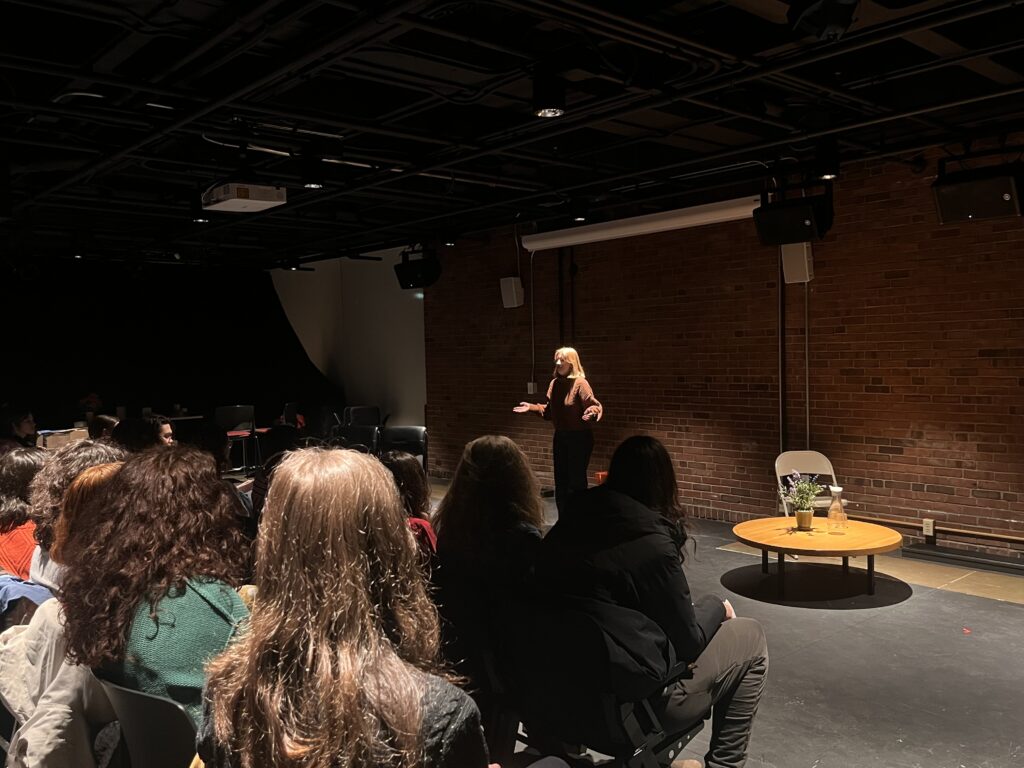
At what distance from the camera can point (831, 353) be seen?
652 cm

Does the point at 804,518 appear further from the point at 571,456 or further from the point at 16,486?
the point at 16,486

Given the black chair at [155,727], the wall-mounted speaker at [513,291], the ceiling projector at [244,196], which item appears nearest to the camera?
the black chair at [155,727]

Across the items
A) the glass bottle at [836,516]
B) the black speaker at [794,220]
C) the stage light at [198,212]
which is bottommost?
the glass bottle at [836,516]

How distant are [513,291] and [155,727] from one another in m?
7.71

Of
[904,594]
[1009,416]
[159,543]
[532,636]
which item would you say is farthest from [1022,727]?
[159,543]

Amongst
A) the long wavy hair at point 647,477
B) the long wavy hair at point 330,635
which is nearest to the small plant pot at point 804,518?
the long wavy hair at point 647,477

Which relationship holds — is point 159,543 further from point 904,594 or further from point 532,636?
point 904,594

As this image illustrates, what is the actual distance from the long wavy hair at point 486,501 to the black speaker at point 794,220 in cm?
405

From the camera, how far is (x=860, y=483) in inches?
251

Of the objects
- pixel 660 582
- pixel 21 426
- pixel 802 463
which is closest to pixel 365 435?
pixel 21 426

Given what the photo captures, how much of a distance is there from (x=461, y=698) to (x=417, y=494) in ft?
5.48

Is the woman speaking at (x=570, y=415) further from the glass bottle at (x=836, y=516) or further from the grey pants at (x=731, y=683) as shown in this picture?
the grey pants at (x=731, y=683)

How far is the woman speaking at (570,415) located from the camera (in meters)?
7.10

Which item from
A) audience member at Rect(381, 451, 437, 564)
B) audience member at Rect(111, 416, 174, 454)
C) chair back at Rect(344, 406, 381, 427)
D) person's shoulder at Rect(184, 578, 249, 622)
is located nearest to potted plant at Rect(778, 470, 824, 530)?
audience member at Rect(381, 451, 437, 564)
